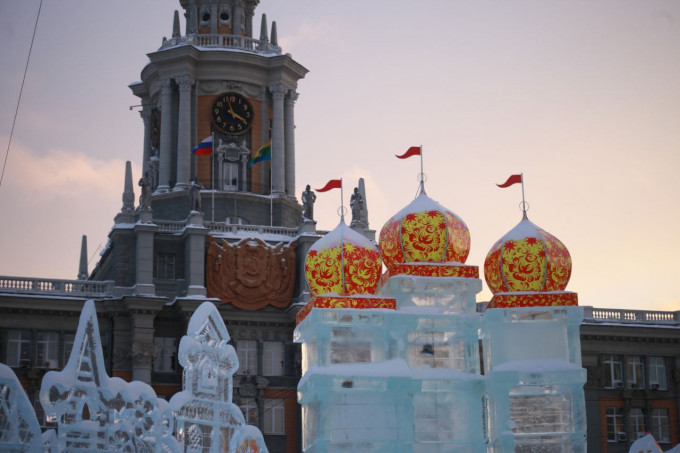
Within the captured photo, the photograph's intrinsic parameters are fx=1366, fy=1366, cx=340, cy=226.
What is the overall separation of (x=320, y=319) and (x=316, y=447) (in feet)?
13.2

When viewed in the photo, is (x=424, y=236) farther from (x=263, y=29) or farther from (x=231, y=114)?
(x=263, y=29)

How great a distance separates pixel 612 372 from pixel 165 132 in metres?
28.4

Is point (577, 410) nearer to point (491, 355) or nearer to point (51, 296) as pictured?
point (491, 355)

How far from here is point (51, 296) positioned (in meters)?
67.4

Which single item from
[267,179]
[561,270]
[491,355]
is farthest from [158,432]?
[267,179]

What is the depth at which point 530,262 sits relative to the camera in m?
46.2

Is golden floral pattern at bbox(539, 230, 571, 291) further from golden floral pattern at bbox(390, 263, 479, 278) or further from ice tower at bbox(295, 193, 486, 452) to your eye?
golden floral pattern at bbox(390, 263, 479, 278)

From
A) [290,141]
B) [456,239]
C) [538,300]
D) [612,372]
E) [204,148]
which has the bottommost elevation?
[538,300]

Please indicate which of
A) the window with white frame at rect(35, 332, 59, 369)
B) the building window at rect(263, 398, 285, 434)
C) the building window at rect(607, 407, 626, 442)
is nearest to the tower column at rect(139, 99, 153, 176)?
the window with white frame at rect(35, 332, 59, 369)

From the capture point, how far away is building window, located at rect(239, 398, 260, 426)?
68.6m

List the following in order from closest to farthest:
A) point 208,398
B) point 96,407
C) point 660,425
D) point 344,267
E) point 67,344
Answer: point 96,407 → point 208,398 → point 344,267 → point 67,344 → point 660,425

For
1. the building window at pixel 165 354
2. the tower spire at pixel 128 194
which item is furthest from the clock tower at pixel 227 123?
the building window at pixel 165 354

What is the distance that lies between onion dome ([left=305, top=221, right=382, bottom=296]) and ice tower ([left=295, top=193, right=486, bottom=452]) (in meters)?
0.05

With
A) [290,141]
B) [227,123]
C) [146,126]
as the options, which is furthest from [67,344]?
[290,141]
